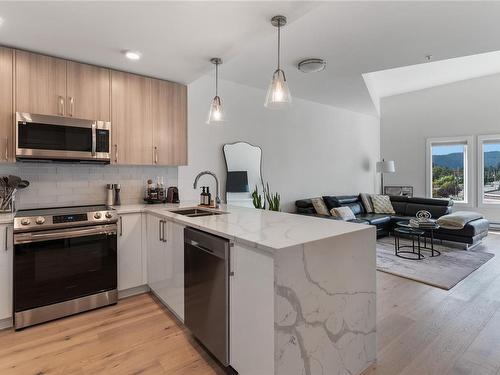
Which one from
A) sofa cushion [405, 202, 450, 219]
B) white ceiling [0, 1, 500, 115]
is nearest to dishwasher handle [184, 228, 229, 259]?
white ceiling [0, 1, 500, 115]

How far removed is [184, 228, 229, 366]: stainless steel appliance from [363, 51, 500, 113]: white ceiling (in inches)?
175

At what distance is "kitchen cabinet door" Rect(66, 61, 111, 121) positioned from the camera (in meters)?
2.76

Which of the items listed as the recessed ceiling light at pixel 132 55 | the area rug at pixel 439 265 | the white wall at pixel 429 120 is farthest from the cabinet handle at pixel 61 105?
the white wall at pixel 429 120

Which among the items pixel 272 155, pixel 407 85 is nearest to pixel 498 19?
pixel 272 155

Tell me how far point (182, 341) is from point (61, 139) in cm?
212

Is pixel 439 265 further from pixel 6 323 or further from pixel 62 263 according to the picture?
pixel 6 323

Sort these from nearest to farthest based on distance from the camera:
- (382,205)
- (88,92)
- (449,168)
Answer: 1. (88,92)
2. (382,205)
3. (449,168)

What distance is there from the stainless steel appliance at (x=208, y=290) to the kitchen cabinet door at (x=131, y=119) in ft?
4.74

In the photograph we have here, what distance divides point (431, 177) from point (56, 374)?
7.85 m

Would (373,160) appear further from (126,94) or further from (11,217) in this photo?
(11,217)

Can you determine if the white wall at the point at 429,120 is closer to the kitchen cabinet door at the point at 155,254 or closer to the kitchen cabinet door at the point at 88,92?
the kitchen cabinet door at the point at 155,254

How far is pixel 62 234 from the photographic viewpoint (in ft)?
7.98

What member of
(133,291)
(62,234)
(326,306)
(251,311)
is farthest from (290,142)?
(251,311)

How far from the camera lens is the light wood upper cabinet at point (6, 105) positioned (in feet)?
7.97
